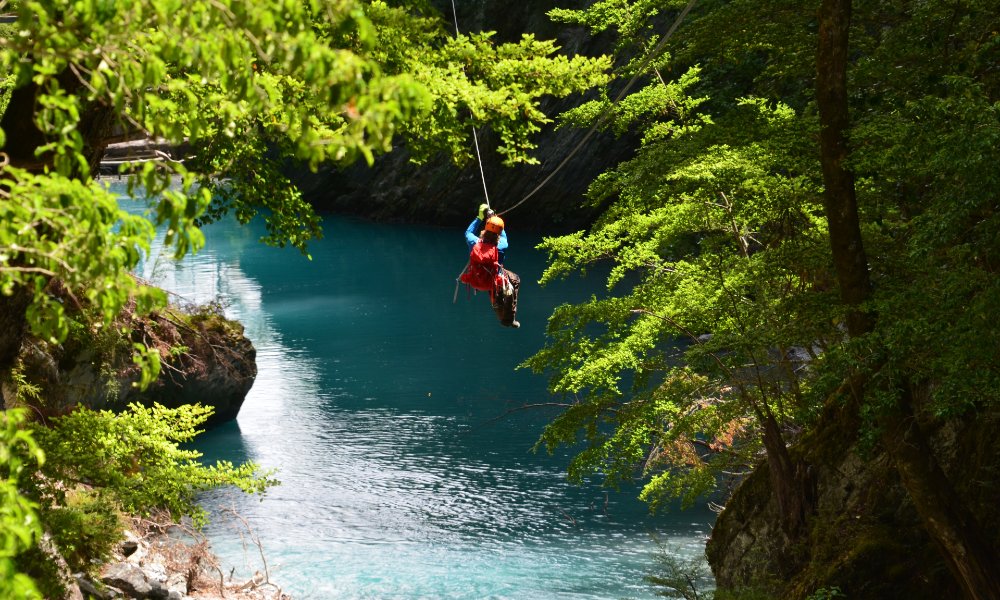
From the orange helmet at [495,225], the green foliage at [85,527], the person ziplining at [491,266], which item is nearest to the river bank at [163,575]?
the green foliage at [85,527]

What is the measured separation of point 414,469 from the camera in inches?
696

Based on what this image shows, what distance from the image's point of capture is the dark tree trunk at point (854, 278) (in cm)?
741

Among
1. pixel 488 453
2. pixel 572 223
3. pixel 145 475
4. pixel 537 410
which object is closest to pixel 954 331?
pixel 145 475

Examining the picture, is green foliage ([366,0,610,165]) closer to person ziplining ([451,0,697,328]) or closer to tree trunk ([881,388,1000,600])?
person ziplining ([451,0,697,328])

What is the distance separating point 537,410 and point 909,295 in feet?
45.9

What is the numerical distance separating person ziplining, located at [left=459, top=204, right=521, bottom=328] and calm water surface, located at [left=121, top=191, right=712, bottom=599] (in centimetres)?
201

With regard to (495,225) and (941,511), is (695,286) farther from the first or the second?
(941,511)

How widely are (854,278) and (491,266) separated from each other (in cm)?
394

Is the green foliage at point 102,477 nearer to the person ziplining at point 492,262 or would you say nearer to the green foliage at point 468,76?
the person ziplining at point 492,262

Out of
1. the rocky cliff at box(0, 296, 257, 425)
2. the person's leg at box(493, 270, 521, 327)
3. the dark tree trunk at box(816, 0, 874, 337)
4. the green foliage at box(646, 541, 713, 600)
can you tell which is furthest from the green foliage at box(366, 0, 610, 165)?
the green foliage at box(646, 541, 713, 600)

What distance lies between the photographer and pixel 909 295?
261 inches

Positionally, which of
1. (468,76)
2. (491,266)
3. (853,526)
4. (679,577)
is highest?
(468,76)

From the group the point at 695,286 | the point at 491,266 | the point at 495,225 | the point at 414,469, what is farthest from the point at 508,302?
the point at 414,469

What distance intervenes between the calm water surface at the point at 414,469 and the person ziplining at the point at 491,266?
2011 millimetres
